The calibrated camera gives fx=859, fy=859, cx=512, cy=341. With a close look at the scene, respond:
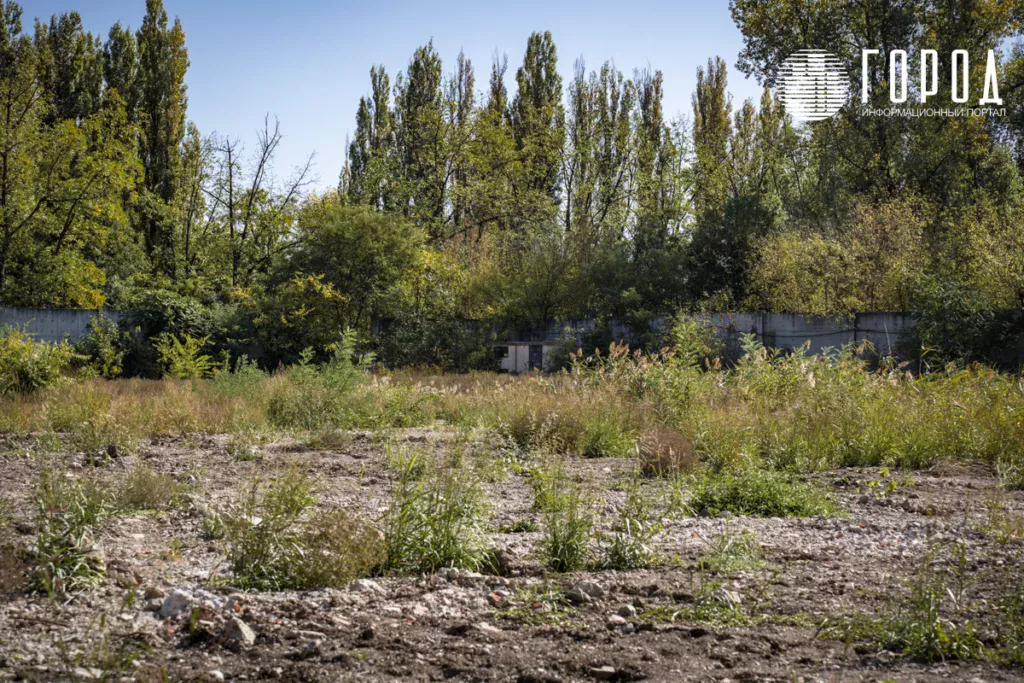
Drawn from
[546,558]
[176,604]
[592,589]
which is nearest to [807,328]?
[546,558]

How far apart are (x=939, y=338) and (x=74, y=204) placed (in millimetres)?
21071

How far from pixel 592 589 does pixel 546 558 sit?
1.74 ft

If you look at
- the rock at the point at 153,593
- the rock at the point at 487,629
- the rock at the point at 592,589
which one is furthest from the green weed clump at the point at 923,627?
the rock at the point at 153,593

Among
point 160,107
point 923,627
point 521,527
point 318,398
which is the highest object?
point 160,107

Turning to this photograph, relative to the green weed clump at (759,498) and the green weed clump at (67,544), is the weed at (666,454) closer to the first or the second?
the green weed clump at (759,498)

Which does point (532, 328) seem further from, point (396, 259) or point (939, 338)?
point (939, 338)

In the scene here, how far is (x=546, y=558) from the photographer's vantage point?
406 cm

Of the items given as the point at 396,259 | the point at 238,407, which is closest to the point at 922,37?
the point at 396,259

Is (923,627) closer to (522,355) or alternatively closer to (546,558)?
(546,558)

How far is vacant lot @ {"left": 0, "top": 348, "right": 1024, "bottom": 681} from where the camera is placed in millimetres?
2852

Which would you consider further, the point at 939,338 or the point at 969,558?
the point at 939,338

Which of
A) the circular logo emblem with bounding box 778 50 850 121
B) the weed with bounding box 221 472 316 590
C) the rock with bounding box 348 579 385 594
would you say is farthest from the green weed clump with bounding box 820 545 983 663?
the circular logo emblem with bounding box 778 50 850 121

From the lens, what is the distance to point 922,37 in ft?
81.6

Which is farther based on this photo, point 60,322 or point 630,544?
point 60,322
